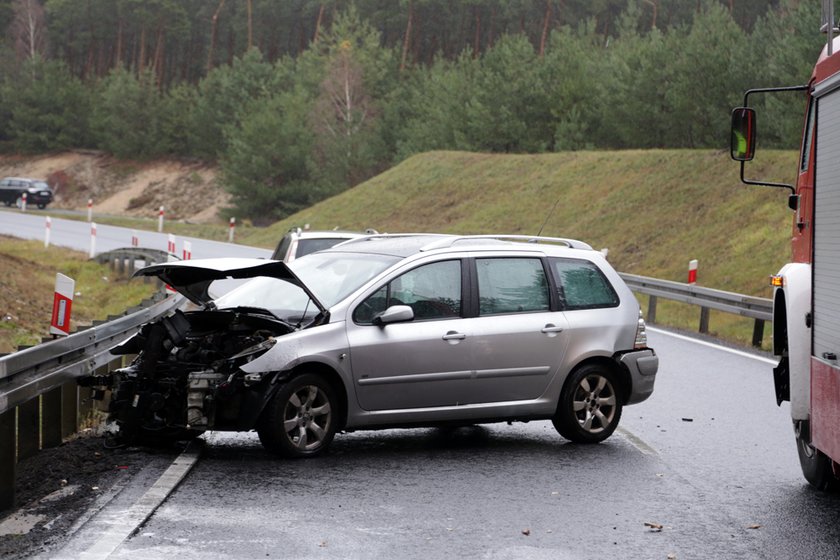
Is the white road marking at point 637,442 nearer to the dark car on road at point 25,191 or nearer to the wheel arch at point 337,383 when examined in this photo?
the wheel arch at point 337,383

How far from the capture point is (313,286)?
994 centimetres

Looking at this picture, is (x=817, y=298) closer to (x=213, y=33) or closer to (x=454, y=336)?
(x=454, y=336)

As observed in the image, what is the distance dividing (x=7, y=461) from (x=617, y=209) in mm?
36480

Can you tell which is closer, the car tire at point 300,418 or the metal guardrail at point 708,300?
the car tire at point 300,418

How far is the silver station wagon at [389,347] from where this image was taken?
8.74m

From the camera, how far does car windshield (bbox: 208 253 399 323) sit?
9547 mm

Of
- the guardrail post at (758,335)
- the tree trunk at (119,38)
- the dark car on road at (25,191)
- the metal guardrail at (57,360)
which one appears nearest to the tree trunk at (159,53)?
the tree trunk at (119,38)

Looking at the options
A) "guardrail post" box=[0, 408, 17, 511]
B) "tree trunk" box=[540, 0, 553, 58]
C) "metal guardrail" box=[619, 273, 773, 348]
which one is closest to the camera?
"guardrail post" box=[0, 408, 17, 511]

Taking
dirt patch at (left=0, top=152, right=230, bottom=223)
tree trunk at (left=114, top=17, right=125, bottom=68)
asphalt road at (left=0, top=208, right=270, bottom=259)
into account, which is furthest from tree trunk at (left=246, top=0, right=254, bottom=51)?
asphalt road at (left=0, top=208, right=270, bottom=259)

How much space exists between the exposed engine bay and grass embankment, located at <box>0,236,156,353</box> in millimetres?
6581

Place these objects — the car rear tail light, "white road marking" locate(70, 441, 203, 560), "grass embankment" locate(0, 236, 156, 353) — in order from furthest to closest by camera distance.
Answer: "grass embankment" locate(0, 236, 156, 353)
the car rear tail light
"white road marking" locate(70, 441, 203, 560)

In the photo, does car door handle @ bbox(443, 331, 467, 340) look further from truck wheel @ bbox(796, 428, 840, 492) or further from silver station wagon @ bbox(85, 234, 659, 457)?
truck wheel @ bbox(796, 428, 840, 492)

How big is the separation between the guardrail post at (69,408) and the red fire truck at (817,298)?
5024mm

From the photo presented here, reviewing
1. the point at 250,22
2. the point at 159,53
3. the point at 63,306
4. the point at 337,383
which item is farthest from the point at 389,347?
the point at 159,53
